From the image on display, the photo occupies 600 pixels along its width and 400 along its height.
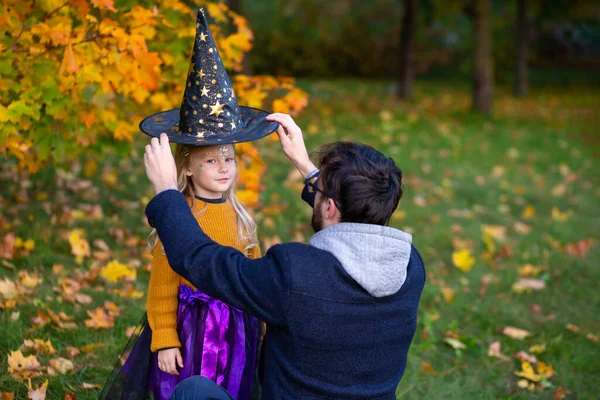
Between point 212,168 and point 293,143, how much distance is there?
1.02ft

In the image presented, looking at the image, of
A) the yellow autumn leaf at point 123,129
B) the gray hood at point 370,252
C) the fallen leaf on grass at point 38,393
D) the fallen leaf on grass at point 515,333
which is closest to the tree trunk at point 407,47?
the fallen leaf on grass at point 515,333

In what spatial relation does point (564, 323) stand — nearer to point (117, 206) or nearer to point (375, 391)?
point (375, 391)

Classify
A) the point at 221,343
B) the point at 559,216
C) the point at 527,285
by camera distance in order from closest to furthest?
the point at 221,343, the point at 527,285, the point at 559,216

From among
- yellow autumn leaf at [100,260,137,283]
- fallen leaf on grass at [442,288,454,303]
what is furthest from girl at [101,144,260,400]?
fallen leaf on grass at [442,288,454,303]

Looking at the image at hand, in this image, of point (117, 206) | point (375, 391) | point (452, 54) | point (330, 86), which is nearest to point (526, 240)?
point (117, 206)

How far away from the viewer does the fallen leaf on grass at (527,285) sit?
483 centimetres

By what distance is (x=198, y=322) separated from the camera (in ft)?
7.47

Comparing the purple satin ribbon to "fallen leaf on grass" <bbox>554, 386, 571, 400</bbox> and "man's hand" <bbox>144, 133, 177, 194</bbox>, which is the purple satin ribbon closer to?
"man's hand" <bbox>144, 133, 177, 194</bbox>

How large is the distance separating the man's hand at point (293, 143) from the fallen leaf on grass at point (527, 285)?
2.95 m

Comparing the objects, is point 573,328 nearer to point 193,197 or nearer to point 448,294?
point 448,294

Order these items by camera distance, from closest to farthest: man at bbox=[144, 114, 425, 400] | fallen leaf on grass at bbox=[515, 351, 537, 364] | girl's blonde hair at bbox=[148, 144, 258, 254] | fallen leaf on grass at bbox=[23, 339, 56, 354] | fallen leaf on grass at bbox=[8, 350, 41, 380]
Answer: man at bbox=[144, 114, 425, 400] < girl's blonde hair at bbox=[148, 144, 258, 254] < fallen leaf on grass at bbox=[8, 350, 41, 380] < fallen leaf on grass at bbox=[23, 339, 56, 354] < fallen leaf on grass at bbox=[515, 351, 537, 364]

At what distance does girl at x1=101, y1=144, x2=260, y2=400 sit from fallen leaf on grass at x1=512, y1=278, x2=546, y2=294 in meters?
2.96

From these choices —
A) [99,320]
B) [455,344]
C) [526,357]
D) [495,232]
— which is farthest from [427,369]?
[495,232]

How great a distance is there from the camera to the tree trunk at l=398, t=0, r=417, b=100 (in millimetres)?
14148
